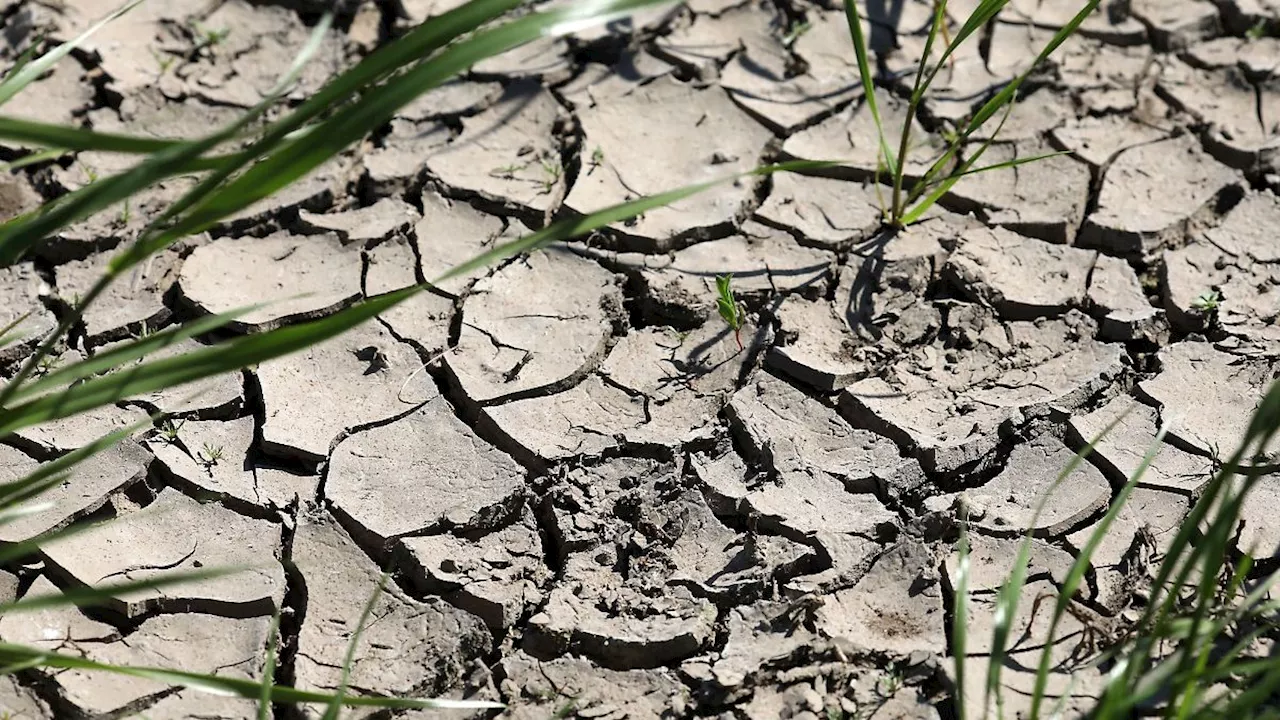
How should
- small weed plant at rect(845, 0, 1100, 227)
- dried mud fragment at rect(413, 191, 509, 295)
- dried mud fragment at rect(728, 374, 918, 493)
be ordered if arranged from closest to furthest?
dried mud fragment at rect(728, 374, 918, 493), small weed plant at rect(845, 0, 1100, 227), dried mud fragment at rect(413, 191, 509, 295)

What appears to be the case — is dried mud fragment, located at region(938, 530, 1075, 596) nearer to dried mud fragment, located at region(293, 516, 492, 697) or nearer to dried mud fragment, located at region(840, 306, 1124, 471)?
dried mud fragment, located at region(840, 306, 1124, 471)

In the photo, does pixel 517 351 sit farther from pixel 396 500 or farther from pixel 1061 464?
pixel 1061 464

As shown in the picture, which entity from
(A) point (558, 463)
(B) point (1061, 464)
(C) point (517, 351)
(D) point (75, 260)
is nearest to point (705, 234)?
(C) point (517, 351)

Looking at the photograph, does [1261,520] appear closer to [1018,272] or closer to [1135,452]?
[1135,452]

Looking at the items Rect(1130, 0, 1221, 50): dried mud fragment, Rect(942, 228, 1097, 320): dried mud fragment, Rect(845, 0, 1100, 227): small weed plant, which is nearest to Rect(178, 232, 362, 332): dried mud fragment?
Rect(845, 0, 1100, 227): small weed plant

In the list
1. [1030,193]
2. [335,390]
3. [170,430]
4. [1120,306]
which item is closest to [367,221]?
[335,390]
